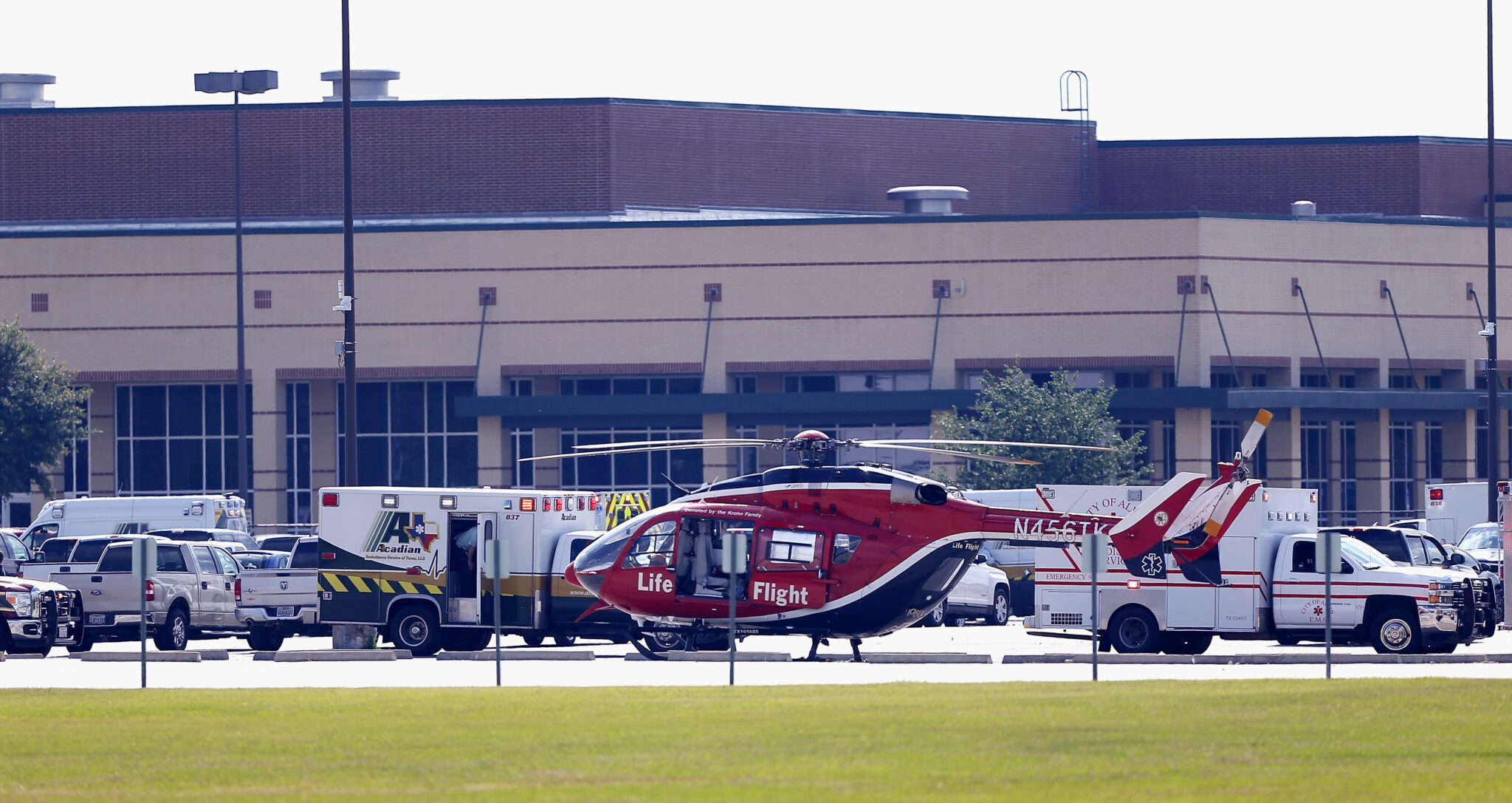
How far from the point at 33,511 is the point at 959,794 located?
5190 centimetres

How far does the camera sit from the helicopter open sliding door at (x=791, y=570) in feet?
83.5

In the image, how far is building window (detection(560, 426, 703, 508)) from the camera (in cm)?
5691

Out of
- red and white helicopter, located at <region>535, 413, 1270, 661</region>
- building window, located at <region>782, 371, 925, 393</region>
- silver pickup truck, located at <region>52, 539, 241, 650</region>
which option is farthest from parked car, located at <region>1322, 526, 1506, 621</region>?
building window, located at <region>782, 371, 925, 393</region>

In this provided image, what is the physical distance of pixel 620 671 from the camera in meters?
24.2

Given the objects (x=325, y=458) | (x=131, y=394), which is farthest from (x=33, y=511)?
(x=325, y=458)

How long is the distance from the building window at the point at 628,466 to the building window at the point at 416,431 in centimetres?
275

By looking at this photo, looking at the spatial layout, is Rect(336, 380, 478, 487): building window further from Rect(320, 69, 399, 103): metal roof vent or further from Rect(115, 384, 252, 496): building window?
Rect(320, 69, 399, 103): metal roof vent

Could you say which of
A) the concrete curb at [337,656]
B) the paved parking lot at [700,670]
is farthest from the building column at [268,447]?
the concrete curb at [337,656]

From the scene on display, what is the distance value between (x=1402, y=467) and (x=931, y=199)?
50.9 feet

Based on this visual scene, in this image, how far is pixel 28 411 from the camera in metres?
51.9

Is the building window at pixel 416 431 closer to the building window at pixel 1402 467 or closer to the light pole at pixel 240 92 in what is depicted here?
the light pole at pixel 240 92

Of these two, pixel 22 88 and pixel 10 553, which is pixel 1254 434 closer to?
pixel 10 553

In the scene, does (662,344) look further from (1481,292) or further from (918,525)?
(918,525)

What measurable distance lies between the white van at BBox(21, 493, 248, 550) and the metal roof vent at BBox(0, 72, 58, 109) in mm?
29624
